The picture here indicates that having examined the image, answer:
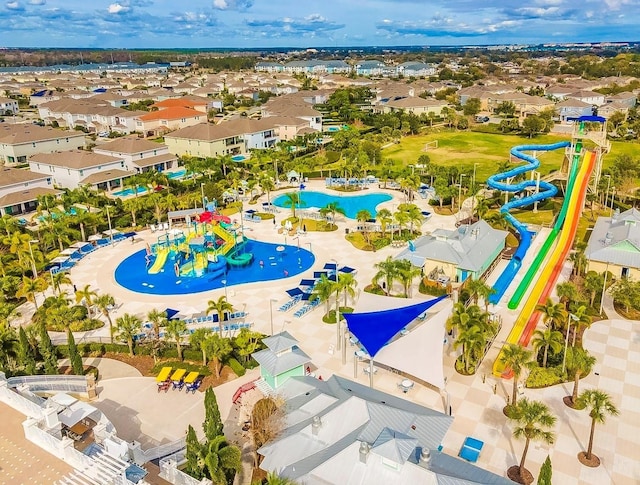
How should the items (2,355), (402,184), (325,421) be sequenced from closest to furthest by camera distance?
(325,421)
(2,355)
(402,184)

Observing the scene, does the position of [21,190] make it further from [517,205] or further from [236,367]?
[517,205]

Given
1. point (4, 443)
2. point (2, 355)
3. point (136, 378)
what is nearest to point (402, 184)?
point (136, 378)

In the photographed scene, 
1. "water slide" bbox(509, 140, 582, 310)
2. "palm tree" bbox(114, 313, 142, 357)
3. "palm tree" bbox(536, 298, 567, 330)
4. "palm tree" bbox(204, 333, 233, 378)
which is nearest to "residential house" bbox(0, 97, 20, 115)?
"palm tree" bbox(114, 313, 142, 357)

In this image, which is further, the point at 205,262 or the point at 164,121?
the point at 164,121

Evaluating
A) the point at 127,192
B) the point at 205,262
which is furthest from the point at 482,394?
the point at 127,192

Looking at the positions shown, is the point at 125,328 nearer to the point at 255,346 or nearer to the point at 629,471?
the point at 255,346

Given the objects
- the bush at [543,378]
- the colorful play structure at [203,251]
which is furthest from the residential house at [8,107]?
the bush at [543,378]
